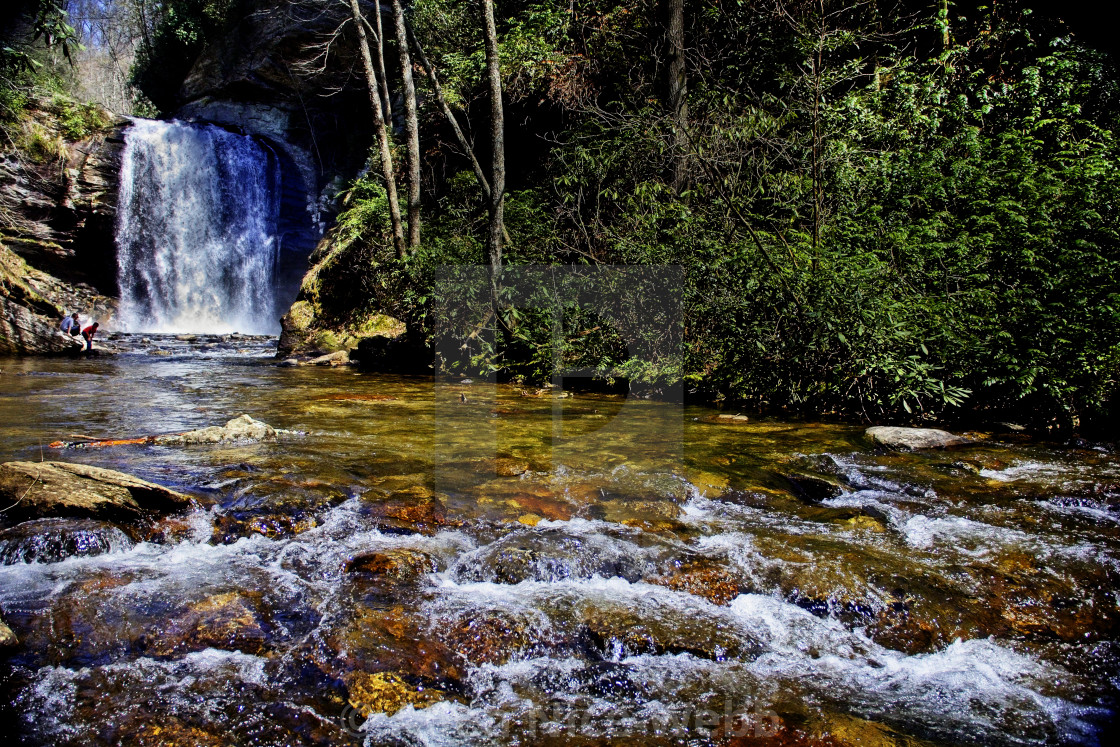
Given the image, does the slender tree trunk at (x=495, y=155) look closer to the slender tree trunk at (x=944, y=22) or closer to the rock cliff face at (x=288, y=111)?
the slender tree trunk at (x=944, y=22)

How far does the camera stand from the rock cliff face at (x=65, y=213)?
59.1 feet

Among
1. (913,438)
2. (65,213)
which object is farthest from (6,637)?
(65,213)

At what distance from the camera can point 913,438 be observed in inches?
246

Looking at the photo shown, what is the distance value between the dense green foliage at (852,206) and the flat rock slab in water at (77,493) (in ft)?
20.0

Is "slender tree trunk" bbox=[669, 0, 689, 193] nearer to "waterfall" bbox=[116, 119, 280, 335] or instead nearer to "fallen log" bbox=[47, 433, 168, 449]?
"fallen log" bbox=[47, 433, 168, 449]

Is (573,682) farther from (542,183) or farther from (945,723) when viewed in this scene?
(542,183)

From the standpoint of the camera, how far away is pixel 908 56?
11023 millimetres

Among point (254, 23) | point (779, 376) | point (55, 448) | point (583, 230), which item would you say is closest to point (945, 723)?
point (779, 376)

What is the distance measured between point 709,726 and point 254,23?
92.0 ft

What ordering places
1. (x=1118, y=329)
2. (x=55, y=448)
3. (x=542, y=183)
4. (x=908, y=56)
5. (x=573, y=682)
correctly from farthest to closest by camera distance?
(x=542, y=183) → (x=908, y=56) → (x=1118, y=329) → (x=55, y=448) → (x=573, y=682)

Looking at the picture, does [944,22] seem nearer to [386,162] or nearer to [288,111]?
[386,162]

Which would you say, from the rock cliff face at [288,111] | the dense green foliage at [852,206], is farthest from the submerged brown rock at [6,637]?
the rock cliff face at [288,111]

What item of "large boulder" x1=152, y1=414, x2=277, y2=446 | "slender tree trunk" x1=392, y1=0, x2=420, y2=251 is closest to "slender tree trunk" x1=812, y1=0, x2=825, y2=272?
"large boulder" x1=152, y1=414, x2=277, y2=446

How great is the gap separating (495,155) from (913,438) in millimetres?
7245
